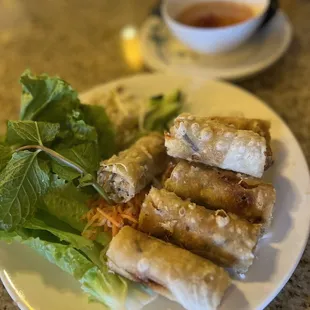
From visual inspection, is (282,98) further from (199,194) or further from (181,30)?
(199,194)

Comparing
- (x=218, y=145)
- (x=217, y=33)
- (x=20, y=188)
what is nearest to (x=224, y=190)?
(x=218, y=145)

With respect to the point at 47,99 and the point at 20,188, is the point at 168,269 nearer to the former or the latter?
the point at 20,188

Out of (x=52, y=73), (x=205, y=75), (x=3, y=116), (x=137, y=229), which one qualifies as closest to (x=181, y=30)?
(x=205, y=75)

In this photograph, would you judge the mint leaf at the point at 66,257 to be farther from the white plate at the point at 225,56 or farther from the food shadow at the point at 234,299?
the white plate at the point at 225,56

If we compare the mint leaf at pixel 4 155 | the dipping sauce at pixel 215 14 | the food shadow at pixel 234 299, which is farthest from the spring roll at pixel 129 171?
the dipping sauce at pixel 215 14

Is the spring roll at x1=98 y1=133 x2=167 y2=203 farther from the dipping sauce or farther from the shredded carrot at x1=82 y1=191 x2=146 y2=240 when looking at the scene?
the dipping sauce
